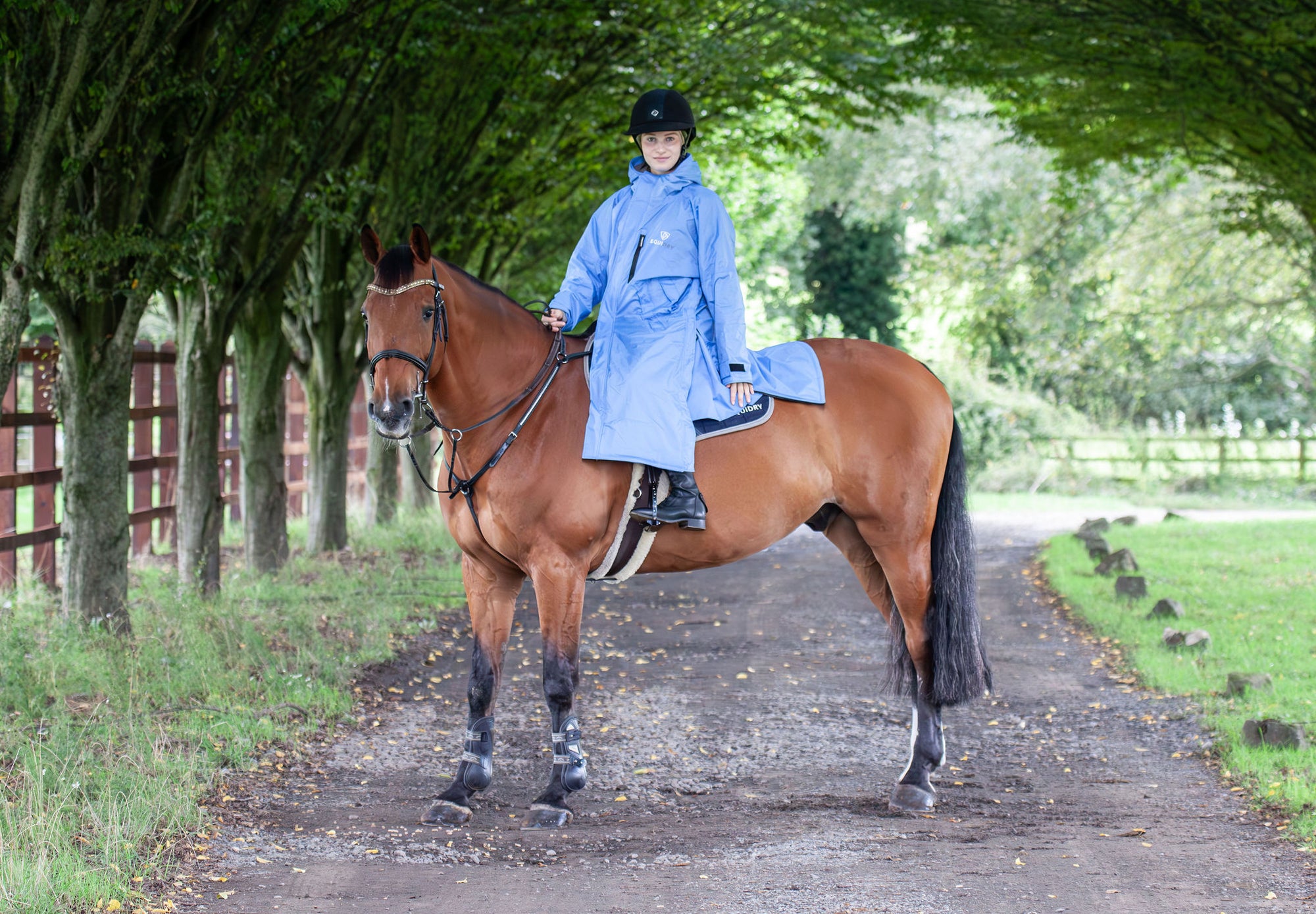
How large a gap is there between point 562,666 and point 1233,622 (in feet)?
19.7

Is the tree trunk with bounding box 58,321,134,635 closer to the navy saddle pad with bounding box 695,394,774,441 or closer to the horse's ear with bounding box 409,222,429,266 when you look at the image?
the horse's ear with bounding box 409,222,429,266

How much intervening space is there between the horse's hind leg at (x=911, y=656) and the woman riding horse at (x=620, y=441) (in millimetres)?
11

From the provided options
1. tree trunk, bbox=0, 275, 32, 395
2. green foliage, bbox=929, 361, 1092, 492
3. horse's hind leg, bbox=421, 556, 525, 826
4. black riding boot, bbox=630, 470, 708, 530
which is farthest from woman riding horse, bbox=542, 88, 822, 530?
green foliage, bbox=929, 361, 1092, 492

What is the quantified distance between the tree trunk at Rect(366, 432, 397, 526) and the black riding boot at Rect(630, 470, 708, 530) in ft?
29.5

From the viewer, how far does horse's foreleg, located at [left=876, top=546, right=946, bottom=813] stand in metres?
5.32

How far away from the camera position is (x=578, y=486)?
5.02 metres

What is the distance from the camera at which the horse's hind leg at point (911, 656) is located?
5.02 metres

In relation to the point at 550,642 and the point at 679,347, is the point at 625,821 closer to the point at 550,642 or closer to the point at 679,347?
the point at 550,642

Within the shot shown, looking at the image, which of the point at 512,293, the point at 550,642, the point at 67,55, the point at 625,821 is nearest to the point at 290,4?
the point at 67,55

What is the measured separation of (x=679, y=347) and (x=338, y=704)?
2920mm

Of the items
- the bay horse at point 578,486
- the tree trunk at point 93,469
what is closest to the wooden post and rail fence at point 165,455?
the tree trunk at point 93,469

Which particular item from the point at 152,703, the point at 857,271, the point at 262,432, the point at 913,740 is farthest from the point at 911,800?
the point at 857,271

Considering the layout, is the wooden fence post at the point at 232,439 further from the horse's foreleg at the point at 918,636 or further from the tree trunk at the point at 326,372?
the horse's foreleg at the point at 918,636

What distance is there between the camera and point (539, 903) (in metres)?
3.93
